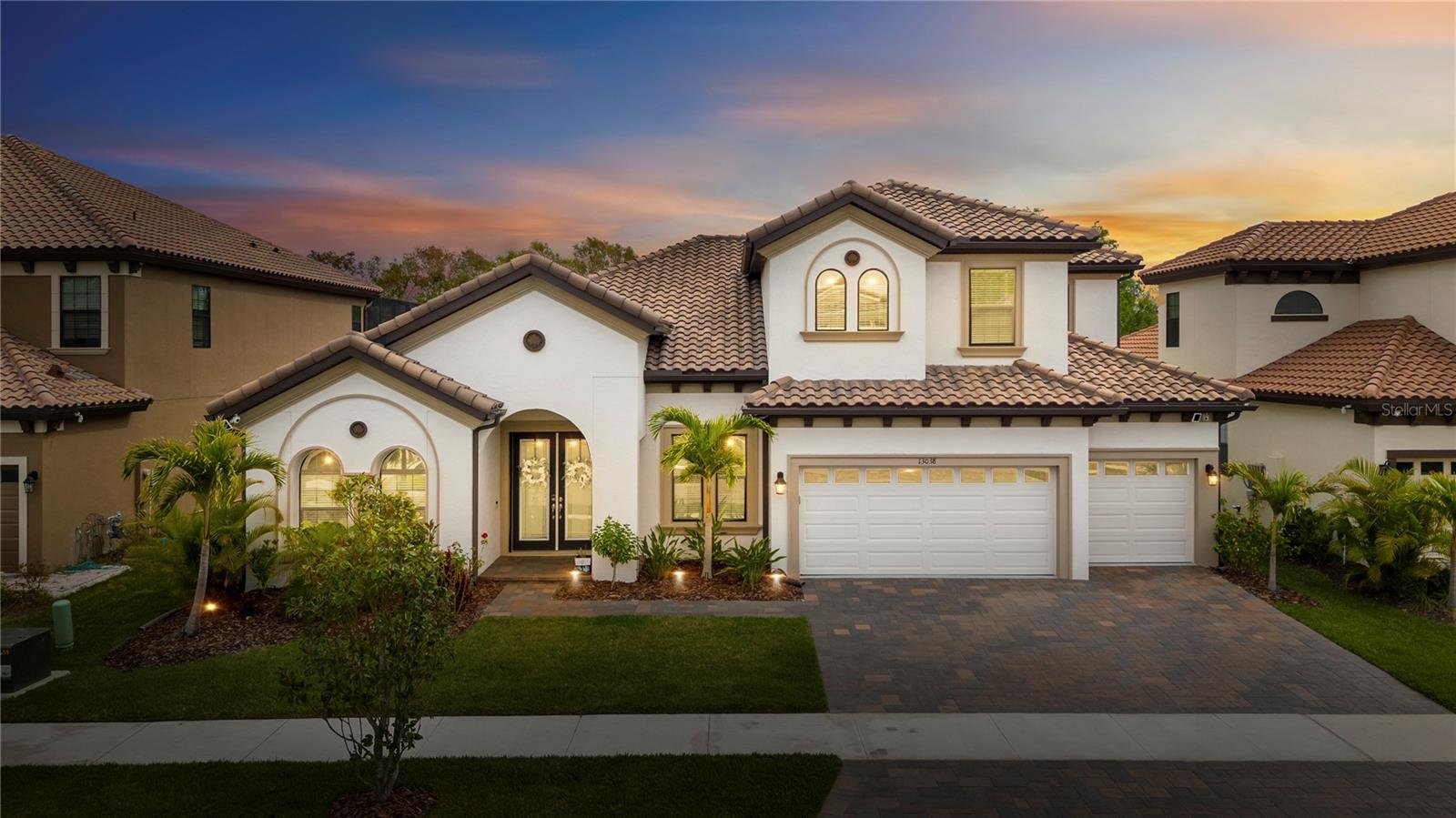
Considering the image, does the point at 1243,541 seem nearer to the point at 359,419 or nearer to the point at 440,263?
the point at 359,419

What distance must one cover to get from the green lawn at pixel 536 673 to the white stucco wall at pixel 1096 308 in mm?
12187

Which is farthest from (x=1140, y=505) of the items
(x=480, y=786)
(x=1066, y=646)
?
Answer: (x=480, y=786)

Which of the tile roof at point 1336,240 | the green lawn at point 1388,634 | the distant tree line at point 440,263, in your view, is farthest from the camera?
the distant tree line at point 440,263

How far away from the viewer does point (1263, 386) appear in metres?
19.0

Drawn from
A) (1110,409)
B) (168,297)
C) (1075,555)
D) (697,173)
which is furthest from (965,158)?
(168,297)

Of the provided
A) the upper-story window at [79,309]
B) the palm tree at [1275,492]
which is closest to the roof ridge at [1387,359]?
the palm tree at [1275,492]

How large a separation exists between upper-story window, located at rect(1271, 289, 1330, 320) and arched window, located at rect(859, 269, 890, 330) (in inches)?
452

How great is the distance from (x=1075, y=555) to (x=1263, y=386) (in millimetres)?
7768

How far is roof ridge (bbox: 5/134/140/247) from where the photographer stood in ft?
59.7

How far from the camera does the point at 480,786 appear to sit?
7.70 m

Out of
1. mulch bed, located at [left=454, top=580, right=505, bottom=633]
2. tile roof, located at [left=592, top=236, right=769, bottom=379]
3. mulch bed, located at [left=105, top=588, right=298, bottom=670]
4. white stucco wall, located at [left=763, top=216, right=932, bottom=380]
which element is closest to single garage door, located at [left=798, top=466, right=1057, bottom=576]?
white stucco wall, located at [left=763, top=216, right=932, bottom=380]

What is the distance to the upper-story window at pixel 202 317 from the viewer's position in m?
20.9

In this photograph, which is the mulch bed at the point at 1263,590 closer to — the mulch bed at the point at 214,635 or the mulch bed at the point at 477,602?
the mulch bed at the point at 477,602

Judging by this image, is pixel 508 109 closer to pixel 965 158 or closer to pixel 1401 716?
pixel 965 158
